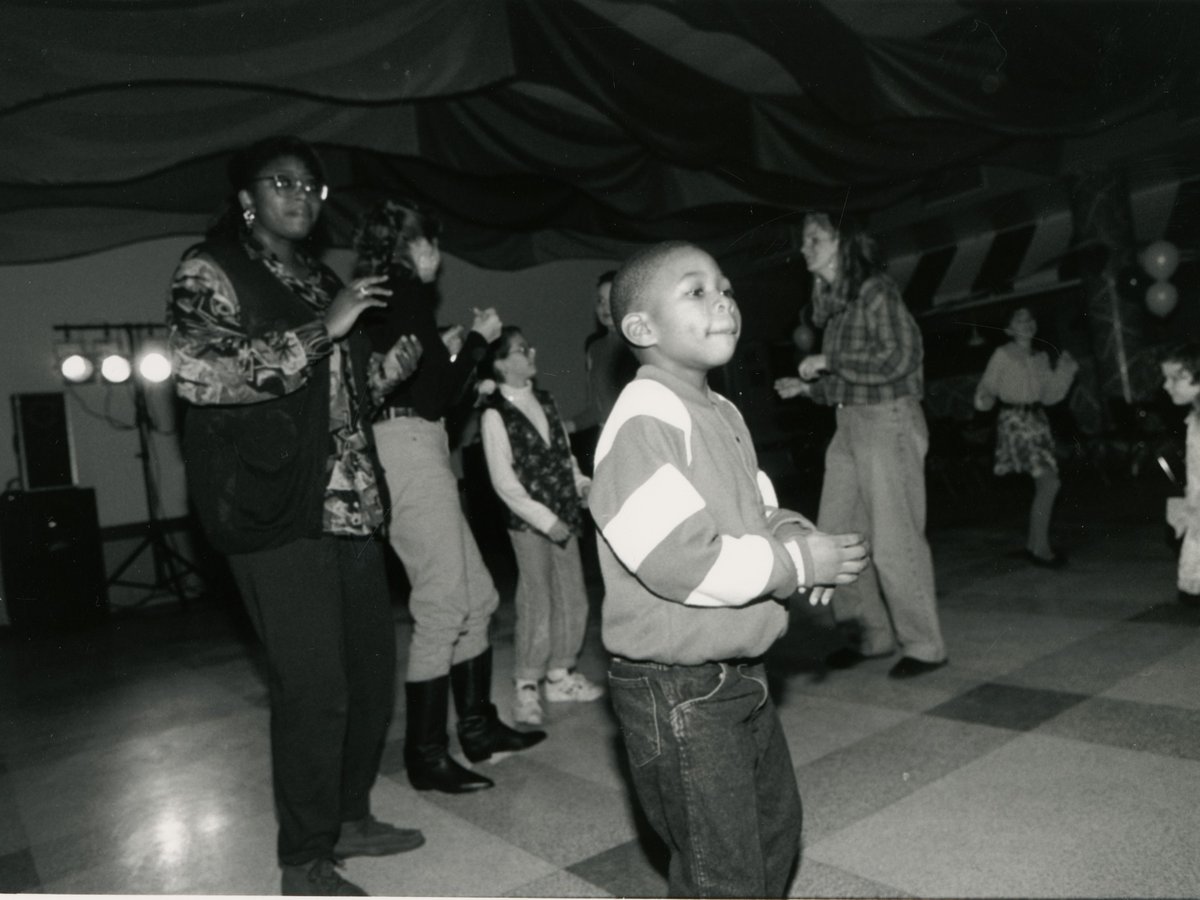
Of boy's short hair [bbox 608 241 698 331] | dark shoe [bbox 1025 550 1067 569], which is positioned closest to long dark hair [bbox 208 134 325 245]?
boy's short hair [bbox 608 241 698 331]

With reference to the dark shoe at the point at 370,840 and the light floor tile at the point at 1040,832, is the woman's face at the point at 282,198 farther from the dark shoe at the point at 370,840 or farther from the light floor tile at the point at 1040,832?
the light floor tile at the point at 1040,832

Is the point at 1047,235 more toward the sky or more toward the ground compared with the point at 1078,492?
more toward the sky

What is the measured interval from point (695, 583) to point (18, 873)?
253 centimetres

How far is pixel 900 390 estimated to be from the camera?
3705 mm

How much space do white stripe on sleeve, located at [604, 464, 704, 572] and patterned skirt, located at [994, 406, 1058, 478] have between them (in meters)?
5.08

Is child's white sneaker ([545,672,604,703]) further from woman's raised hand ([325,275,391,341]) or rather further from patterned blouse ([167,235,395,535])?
woman's raised hand ([325,275,391,341])

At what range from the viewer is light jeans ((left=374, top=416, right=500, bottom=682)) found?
9.13ft

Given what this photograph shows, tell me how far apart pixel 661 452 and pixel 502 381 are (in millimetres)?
2296

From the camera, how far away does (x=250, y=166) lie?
223 cm

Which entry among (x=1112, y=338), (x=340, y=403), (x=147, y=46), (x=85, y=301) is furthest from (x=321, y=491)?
(x=1112, y=338)

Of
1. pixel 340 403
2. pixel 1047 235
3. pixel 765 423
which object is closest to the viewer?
pixel 340 403

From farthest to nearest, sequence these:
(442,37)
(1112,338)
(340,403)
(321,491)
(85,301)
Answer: (1112,338)
(85,301)
(442,37)
(340,403)
(321,491)

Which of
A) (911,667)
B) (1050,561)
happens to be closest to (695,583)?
(911,667)

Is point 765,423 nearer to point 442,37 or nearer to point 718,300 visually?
point 442,37
